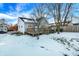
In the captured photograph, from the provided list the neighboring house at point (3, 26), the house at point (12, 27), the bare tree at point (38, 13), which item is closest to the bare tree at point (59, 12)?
the bare tree at point (38, 13)

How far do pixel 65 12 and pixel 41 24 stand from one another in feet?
1.03

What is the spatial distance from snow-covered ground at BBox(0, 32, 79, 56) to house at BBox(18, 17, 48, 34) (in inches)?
3.0

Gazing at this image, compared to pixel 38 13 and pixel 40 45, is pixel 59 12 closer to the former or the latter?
pixel 38 13

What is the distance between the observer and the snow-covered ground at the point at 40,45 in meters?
2.17

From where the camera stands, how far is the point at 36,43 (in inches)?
87.0

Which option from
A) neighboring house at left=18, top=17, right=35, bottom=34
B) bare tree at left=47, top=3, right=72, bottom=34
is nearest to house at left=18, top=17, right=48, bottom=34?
neighboring house at left=18, top=17, right=35, bottom=34

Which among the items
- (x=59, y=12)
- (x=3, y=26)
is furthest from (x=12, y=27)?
(x=59, y=12)

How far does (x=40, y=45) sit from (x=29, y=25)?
26 cm

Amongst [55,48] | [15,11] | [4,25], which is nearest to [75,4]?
[55,48]

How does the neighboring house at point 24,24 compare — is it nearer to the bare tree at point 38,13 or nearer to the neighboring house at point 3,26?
the bare tree at point 38,13

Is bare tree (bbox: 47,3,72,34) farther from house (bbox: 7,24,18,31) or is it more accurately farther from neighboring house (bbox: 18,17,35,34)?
house (bbox: 7,24,18,31)

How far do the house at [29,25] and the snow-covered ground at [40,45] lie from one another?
75mm

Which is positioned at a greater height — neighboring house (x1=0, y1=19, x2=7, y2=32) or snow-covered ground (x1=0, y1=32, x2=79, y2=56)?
neighboring house (x1=0, y1=19, x2=7, y2=32)

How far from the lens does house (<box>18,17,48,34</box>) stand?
2.20 m
